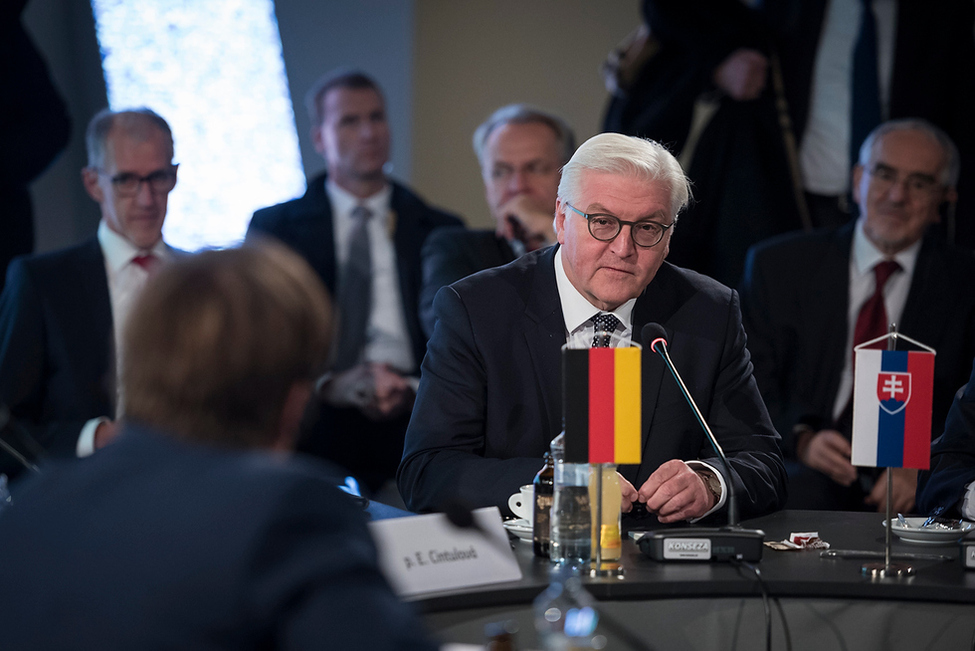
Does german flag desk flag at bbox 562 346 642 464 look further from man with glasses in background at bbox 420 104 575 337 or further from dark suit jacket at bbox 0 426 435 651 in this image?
man with glasses in background at bbox 420 104 575 337

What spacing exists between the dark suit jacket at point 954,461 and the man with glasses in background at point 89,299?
211cm

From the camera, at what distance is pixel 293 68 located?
4.96m

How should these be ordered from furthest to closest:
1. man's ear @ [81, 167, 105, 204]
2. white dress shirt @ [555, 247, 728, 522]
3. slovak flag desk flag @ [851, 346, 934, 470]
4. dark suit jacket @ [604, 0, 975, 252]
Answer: dark suit jacket @ [604, 0, 975, 252]
man's ear @ [81, 167, 105, 204]
white dress shirt @ [555, 247, 728, 522]
slovak flag desk flag @ [851, 346, 934, 470]

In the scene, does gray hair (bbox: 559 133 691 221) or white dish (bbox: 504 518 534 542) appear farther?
gray hair (bbox: 559 133 691 221)

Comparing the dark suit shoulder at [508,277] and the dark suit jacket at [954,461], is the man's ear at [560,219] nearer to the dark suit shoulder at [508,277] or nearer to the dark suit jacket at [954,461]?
the dark suit shoulder at [508,277]

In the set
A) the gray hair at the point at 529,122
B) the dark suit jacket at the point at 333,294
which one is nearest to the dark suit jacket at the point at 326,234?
Answer: the dark suit jacket at the point at 333,294

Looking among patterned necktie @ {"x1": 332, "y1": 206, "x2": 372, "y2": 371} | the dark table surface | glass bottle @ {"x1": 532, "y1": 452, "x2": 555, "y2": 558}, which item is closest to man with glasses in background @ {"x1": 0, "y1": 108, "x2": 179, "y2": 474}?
patterned necktie @ {"x1": 332, "y1": 206, "x2": 372, "y2": 371}

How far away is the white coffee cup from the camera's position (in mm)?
1831

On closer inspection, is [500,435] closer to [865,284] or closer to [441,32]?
[865,284]

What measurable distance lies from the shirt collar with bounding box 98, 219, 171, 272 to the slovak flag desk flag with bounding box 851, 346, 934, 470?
2.32m

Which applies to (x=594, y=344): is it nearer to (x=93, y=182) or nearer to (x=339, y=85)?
(x=93, y=182)

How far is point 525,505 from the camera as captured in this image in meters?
1.85

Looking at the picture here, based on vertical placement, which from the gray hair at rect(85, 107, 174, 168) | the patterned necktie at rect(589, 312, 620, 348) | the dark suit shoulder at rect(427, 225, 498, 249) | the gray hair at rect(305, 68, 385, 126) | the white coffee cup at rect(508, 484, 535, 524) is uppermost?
the gray hair at rect(305, 68, 385, 126)

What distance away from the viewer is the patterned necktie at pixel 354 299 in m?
3.98
